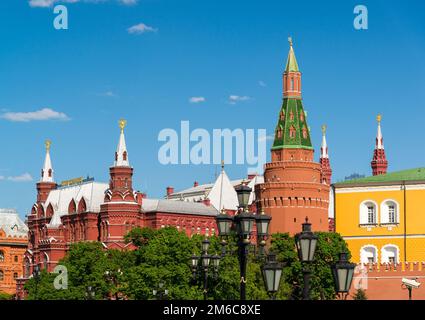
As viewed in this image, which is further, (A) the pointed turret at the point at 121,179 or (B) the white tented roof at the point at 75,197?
(B) the white tented roof at the point at 75,197

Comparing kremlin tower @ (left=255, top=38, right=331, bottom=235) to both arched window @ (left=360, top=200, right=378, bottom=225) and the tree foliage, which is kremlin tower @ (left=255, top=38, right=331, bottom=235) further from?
arched window @ (left=360, top=200, right=378, bottom=225)

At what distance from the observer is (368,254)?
104 m

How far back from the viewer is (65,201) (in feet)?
456

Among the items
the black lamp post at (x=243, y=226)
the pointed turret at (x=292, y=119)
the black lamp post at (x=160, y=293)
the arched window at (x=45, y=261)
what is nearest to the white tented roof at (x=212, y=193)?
the pointed turret at (x=292, y=119)

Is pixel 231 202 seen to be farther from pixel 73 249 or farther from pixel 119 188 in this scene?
pixel 73 249

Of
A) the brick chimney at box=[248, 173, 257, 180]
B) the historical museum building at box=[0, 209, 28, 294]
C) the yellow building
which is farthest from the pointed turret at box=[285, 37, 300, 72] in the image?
the historical museum building at box=[0, 209, 28, 294]

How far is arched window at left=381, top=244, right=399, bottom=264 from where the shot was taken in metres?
102

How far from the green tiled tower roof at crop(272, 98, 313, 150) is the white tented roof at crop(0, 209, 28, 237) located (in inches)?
2219

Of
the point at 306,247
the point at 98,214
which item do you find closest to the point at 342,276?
the point at 306,247

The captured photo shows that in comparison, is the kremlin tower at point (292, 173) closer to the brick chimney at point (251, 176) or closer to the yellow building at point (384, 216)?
the yellow building at point (384, 216)

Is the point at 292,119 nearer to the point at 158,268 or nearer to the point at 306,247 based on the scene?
the point at 158,268

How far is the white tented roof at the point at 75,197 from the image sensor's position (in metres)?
130

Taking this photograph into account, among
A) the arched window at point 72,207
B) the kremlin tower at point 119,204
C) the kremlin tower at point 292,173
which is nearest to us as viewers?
the kremlin tower at point 292,173
